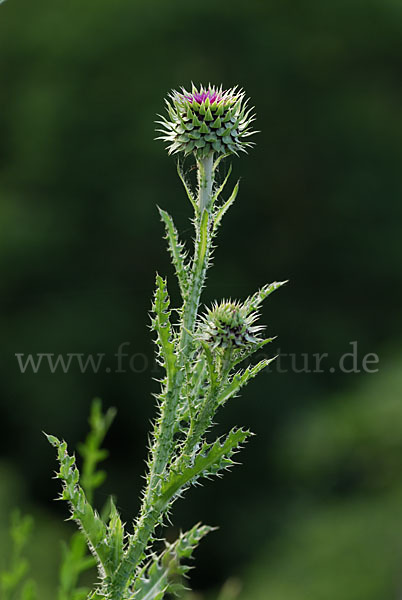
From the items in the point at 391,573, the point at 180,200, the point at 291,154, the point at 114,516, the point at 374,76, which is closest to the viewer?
the point at 114,516

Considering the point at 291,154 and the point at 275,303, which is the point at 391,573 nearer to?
the point at 275,303

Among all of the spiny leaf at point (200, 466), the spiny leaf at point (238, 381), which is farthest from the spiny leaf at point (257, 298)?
the spiny leaf at point (200, 466)

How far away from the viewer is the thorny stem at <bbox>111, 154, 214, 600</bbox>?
125cm

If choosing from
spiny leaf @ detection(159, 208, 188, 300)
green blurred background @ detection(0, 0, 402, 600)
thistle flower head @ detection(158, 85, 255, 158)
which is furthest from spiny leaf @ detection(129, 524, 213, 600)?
green blurred background @ detection(0, 0, 402, 600)

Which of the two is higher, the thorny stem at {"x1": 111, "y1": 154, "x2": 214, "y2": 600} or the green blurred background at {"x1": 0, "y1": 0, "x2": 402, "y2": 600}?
the green blurred background at {"x1": 0, "y1": 0, "x2": 402, "y2": 600}

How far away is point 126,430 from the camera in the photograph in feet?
39.3

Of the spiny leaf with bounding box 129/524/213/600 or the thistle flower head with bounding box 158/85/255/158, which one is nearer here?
the spiny leaf with bounding box 129/524/213/600

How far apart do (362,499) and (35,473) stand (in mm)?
4976

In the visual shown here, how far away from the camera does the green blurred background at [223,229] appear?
11586 mm

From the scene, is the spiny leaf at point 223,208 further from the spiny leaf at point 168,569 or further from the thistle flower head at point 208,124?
the spiny leaf at point 168,569

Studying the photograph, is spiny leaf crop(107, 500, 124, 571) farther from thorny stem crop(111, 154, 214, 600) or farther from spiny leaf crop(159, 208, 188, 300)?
spiny leaf crop(159, 208, 188, 300)

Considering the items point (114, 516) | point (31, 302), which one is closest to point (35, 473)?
point (31, 302)

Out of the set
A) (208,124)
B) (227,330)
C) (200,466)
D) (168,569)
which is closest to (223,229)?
(208,124)

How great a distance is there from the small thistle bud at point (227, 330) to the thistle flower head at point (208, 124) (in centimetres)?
30
